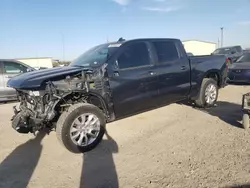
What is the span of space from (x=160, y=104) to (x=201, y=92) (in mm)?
1566

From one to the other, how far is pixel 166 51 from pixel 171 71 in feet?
1.59

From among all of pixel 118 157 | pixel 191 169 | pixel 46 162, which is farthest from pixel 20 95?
pixel 191 169

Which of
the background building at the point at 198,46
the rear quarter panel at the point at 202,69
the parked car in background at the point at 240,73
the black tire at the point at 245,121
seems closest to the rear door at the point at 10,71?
the rear quarter panel at the point at 202,69

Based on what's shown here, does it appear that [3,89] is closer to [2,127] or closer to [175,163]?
[2,127]

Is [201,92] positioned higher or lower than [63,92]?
lower

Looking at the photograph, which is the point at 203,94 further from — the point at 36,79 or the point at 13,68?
the point at 13,68

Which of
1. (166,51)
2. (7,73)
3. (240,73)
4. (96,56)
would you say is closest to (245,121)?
(166,51)

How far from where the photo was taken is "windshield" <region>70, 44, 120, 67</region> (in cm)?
506

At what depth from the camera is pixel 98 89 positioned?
472 centimetres

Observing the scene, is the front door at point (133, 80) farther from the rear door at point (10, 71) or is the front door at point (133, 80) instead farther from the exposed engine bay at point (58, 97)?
the rear door at point (10, 71)

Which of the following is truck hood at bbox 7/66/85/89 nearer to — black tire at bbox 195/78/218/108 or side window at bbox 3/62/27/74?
black tire at bbox 195/78/218/108

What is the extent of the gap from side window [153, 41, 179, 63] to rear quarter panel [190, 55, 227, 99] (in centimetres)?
58

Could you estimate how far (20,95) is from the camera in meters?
5.02


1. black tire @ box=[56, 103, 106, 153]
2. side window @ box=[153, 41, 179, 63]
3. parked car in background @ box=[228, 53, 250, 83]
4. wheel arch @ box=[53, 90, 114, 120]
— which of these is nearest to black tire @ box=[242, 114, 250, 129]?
side window @ box=[153, 41, 179, 63]
